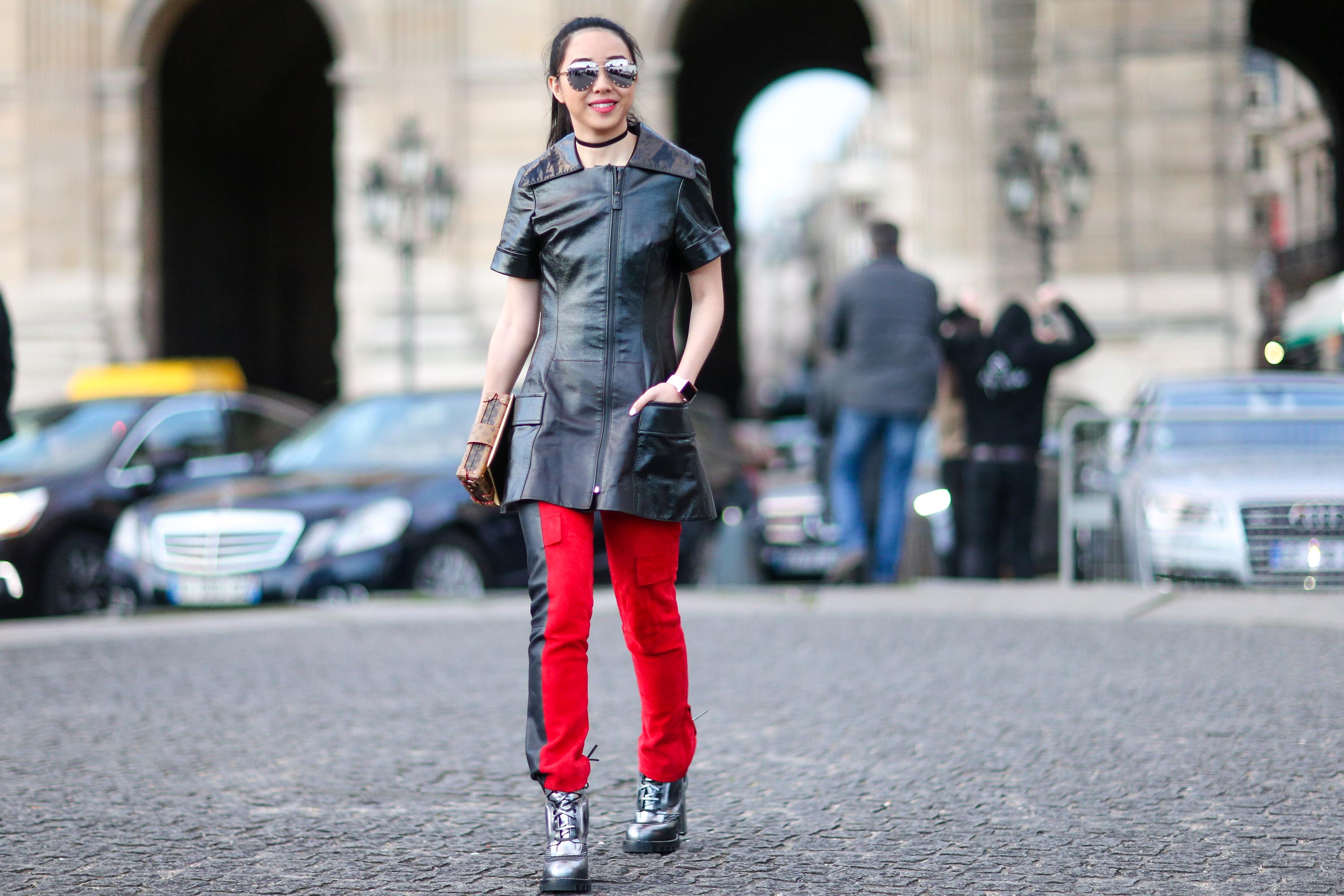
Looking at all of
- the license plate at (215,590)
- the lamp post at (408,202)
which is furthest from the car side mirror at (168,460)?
the lamp post at (408,202)

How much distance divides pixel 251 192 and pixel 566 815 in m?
33.7

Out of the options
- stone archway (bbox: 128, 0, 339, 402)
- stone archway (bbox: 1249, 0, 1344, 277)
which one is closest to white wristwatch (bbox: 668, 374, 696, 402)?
stone archway (bbox: 128, 0, 339, 402)

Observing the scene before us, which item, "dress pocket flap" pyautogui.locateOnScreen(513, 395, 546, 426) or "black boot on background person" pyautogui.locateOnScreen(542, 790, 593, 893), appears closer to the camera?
"black boot on background person" pyautogui.locateOnScreen(542, 790, 593, 893)

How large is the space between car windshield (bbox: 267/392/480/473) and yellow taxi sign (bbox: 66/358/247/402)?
138 centimetres

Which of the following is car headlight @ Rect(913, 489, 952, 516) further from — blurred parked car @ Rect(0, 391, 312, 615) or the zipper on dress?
the zipper on dress

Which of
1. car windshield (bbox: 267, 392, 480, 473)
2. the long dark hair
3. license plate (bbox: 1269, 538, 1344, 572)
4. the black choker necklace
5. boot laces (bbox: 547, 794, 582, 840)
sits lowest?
boot laces (bbox: 547, 794, 582, 840)

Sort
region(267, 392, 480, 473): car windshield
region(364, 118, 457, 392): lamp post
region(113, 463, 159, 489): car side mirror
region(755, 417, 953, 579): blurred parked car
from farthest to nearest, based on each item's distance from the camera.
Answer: region(364, 118, 457, 392): lamp post, region(755, 417, 953, 579): blurred parked car, region(113, 463, 159, 489): car side mirror, region(267, 392, 480, 473): car windshield

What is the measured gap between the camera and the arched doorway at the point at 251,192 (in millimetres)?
28906

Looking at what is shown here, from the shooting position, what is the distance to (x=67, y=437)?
11.2 metres

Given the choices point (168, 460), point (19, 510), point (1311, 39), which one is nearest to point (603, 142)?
point (19, 510)

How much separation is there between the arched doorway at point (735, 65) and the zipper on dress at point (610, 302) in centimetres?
2893

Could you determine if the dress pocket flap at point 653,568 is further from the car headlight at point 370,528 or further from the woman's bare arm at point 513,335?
the car headlight at point 370,528

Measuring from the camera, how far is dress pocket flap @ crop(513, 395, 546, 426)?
12.0 feet

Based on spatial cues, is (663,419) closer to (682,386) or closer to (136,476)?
(682,386)
